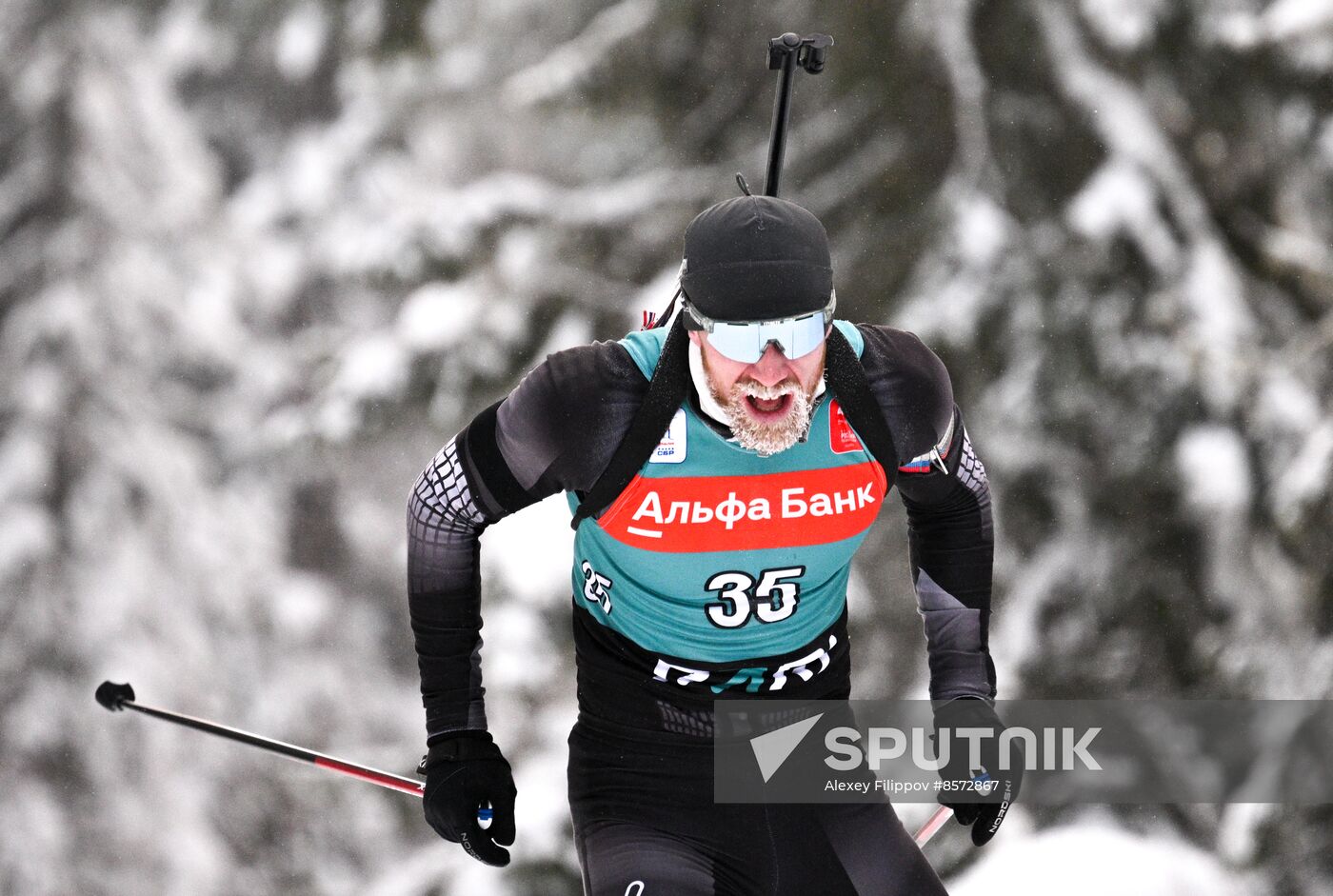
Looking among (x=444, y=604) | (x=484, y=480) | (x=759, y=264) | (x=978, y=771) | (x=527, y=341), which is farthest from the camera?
(x=527, y=341)

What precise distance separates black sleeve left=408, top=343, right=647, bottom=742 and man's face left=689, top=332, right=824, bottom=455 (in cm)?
14

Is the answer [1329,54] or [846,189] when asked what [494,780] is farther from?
[1329,54]

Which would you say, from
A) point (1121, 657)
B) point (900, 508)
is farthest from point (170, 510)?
point (1121, 657)

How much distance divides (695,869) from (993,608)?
1.98m

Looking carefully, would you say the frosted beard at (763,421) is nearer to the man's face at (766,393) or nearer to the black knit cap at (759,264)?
the man's face at (766,393)

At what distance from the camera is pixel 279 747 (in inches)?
99.2

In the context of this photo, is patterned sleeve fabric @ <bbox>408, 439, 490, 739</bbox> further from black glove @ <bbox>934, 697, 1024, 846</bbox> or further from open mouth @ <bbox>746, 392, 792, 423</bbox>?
black glove @ <bbox>934, 697, 1024, 846</bbox>

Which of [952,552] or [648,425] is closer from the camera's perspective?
[648,425]

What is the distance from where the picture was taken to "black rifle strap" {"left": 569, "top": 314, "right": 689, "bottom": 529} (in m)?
1.99

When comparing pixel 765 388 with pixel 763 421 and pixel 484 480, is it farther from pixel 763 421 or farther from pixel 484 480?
pixel 484 480

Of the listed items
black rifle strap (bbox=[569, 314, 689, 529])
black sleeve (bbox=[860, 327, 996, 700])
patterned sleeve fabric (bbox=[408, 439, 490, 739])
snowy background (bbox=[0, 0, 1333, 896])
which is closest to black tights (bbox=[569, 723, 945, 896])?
patterned sleeve fabric (bbox=[408, 439, 490, 739])

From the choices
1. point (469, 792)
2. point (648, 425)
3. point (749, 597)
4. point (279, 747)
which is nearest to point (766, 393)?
point (648, 425)

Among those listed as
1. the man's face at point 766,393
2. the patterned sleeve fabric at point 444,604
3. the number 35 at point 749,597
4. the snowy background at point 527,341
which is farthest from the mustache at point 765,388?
the snowy background at point 527,341

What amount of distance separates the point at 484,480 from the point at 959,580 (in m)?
0.91
